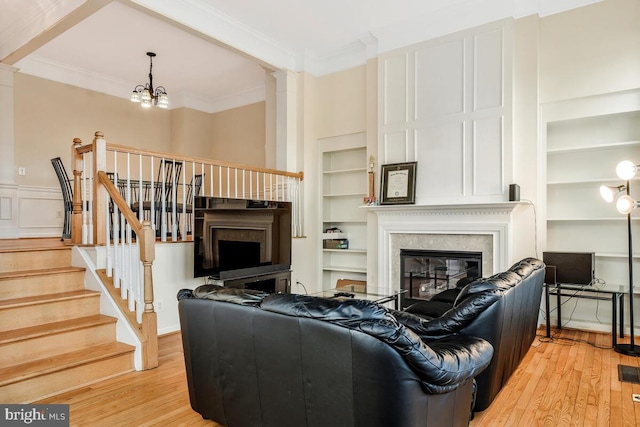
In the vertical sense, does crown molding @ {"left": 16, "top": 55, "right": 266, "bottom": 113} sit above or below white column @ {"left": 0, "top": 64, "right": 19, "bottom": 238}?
above

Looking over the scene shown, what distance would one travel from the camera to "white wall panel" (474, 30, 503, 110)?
4.45m

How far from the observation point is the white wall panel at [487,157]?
444cm

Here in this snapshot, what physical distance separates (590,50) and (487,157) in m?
1.47

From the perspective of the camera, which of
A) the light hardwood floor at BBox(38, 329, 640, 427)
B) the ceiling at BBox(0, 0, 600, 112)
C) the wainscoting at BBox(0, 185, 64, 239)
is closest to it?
the light hardwood floor at BBox(38, 329, 640, 427)

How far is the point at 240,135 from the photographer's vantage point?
7.76 meters

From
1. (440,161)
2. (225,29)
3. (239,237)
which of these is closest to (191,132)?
(225,29)

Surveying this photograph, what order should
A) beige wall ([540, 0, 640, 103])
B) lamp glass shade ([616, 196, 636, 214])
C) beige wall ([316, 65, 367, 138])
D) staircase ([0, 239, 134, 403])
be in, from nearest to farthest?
staircase ([0, 239, 134, 403])
lamp glass shade ([616, 196, 636, 214])
beige wall ([540, 0, 640, 103])
beige wall ([316, 65, 367, 138])

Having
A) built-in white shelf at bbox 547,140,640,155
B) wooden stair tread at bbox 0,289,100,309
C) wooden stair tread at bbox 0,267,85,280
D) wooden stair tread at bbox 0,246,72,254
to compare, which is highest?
built-in white shelf at bbox 547,140,640,155

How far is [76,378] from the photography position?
2.84 m

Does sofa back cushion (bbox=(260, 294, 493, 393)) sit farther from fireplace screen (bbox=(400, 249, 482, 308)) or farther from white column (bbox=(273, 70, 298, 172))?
white column (bbox=(273, 70, 298, 172))

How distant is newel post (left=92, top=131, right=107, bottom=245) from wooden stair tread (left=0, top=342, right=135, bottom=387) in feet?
3.12

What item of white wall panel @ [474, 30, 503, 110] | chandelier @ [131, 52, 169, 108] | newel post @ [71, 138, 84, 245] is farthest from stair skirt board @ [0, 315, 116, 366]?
white wall panel @ [474, 30, 503, 110]

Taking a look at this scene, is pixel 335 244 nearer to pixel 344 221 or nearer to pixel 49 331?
pixel 344 221

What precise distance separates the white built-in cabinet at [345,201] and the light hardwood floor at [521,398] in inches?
110
